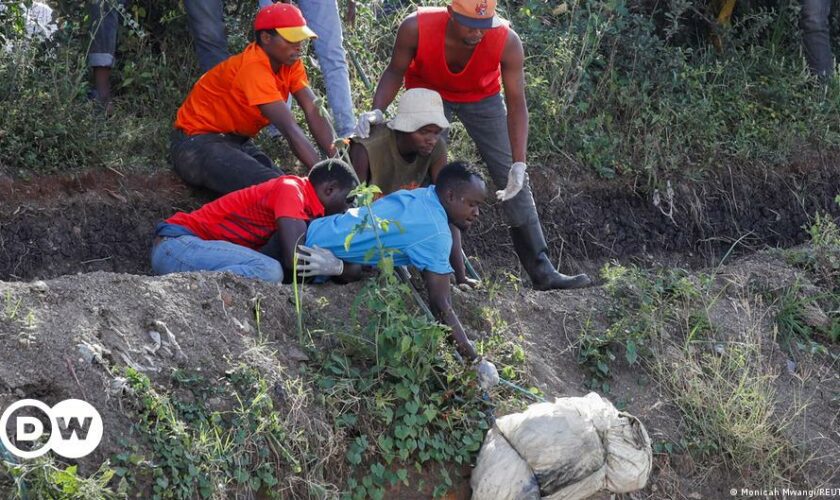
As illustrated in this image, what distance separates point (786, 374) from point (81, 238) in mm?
3925

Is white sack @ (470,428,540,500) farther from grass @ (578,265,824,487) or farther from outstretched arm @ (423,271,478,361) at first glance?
grass @ (578,265,824,487)

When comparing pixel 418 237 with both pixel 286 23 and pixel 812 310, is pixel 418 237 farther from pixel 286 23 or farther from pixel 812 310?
pixel 812 310

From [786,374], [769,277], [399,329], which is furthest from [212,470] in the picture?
[769,277]

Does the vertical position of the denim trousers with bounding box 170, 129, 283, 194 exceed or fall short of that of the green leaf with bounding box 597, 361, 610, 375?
it exceeds it

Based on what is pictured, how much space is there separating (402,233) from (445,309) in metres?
0.39

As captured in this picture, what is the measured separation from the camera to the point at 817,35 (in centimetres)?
1027

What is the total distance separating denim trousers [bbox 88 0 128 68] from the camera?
7.91 meters

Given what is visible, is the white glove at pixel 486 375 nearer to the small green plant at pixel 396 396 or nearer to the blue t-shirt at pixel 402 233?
the small green plant at pixel 396 396

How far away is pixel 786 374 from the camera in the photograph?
7238 mm

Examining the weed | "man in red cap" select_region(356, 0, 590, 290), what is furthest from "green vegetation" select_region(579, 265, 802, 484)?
"man in red cap" select_region(356, 0, 590, 290)

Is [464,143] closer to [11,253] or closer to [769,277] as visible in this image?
[769,277]

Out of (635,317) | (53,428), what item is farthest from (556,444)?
(53,428)

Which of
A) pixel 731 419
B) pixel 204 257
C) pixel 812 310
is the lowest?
pixel 812 310

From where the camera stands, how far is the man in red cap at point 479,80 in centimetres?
677
